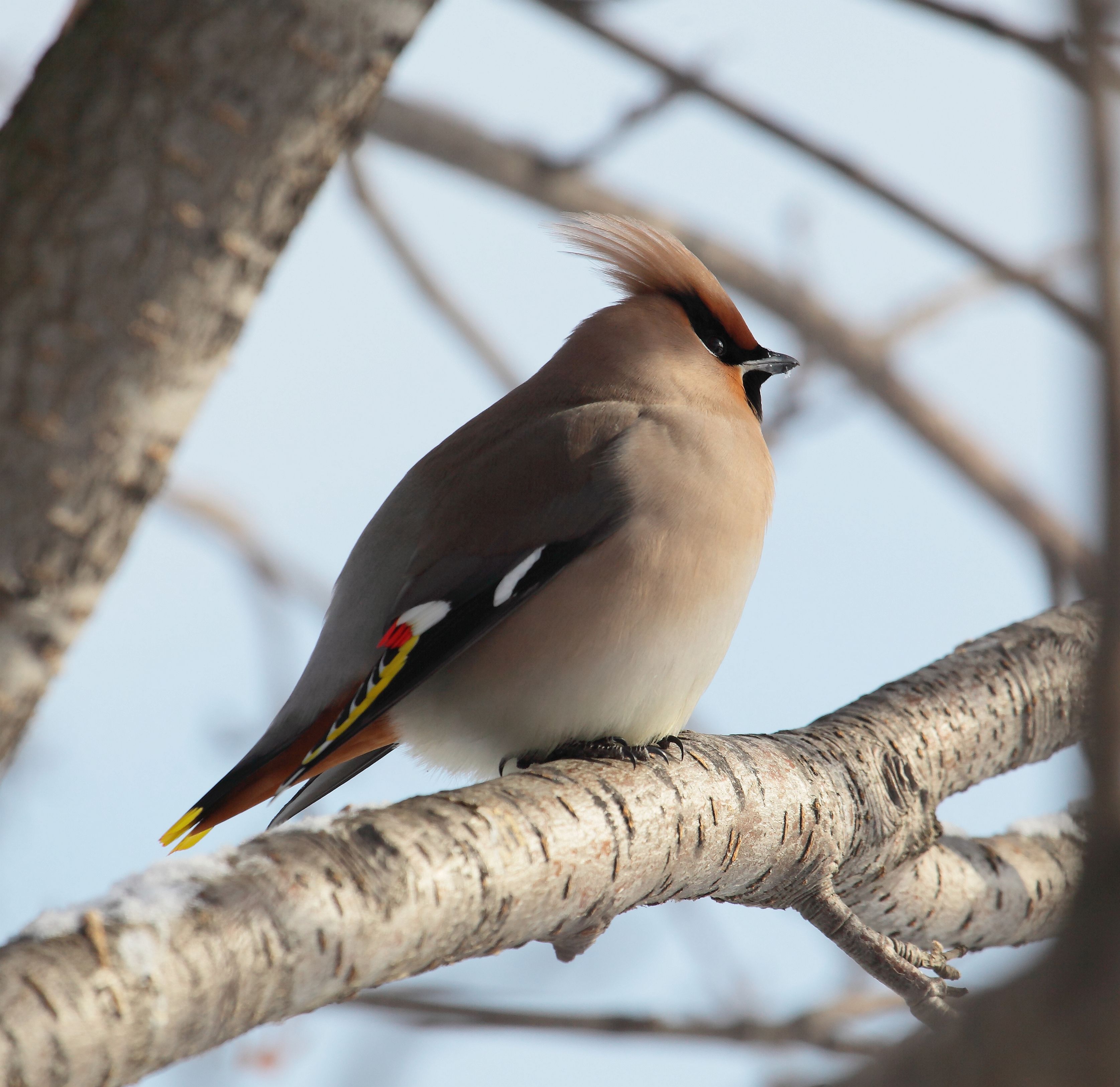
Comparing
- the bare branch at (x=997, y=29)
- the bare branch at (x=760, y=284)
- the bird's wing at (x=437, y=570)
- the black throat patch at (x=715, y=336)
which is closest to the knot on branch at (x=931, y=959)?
the bird's wing at (x=437, y=570)

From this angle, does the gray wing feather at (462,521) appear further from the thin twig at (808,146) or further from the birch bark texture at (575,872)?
the thin twig at (808,146)

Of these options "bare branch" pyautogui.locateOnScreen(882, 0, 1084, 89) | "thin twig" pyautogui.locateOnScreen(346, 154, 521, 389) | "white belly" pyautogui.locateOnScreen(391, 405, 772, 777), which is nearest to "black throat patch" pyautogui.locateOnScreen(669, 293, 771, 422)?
"white belly" pyautogui.locateOnScreen(391, 405, 772, 777)

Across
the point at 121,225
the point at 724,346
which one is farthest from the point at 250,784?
the point at 724,346

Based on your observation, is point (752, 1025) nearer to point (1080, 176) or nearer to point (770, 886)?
point (770, 886)

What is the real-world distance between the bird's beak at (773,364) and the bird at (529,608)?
525 mm

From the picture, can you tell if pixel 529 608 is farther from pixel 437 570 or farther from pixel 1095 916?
pixel 1095 916

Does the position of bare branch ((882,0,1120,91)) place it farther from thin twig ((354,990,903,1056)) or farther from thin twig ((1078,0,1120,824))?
thin twig ((354,990,903,1056))

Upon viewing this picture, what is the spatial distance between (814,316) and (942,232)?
1.44 m

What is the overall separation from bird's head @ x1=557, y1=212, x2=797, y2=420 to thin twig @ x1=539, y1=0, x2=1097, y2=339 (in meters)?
0.43

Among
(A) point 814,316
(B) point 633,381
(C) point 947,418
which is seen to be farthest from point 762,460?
(C) point 947,418

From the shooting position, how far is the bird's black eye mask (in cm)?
370

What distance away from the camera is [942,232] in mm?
4047

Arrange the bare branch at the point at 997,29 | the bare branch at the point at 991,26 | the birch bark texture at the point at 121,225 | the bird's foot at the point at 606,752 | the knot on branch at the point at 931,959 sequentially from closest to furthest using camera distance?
the birch bark texture at the point at 121,225
the knot on branch at the point at 931,959
the bare branch at the point at 997,29
the bird's foot at the point at 606,752
the bare branch at the point at 991,26

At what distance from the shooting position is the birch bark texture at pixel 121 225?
192 cm
